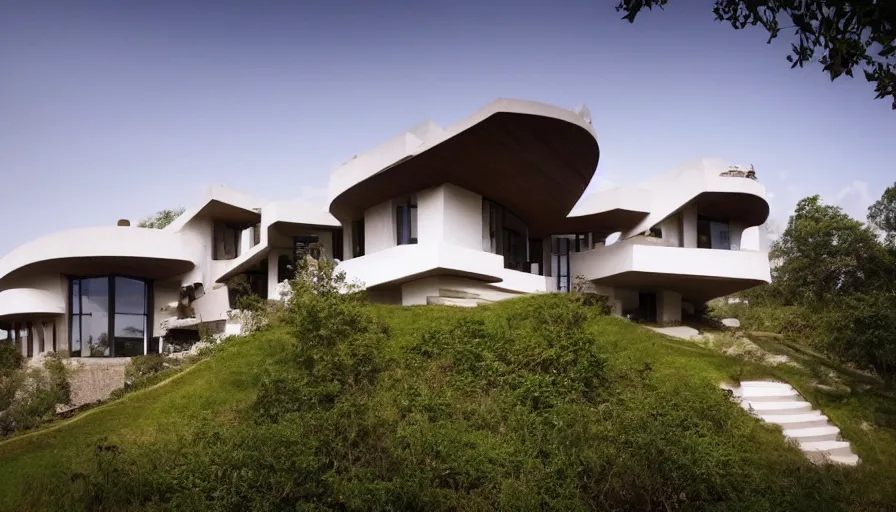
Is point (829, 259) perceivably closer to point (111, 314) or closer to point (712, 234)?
point (712, 234)

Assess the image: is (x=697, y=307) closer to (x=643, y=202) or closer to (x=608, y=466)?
(x=643, y=202)

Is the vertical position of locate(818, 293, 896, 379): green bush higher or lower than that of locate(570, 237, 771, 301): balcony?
lower

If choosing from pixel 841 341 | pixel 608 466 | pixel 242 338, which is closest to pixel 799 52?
pixel 608 466

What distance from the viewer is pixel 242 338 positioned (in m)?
15.5

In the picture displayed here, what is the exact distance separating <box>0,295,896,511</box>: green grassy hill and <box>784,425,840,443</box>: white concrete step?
361mm

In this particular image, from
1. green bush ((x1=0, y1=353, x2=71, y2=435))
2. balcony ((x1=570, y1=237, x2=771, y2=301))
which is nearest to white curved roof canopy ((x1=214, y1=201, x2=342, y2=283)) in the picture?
balcony ((x1=570, y1=237, x2=771, y2=301))

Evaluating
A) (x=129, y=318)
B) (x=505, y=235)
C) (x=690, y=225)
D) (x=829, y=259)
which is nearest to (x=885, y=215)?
(x=829, y=259)

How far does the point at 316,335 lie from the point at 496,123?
727 centimetres

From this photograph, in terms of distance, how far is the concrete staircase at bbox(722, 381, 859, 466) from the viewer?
12.1 meters

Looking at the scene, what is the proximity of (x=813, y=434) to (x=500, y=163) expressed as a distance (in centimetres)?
988

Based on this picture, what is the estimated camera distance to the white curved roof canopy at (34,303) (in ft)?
83.8

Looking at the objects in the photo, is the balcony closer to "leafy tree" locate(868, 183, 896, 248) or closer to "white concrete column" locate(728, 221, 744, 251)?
"white concrete column" locate(728, 221, 744, 251)

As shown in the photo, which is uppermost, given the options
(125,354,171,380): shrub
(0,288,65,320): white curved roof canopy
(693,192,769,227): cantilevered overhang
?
(693,192,769,227): cantilevered overhang

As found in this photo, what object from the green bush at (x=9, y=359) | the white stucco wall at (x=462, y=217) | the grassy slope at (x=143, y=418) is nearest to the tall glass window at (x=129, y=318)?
the green bush at (x=9, y=359)
